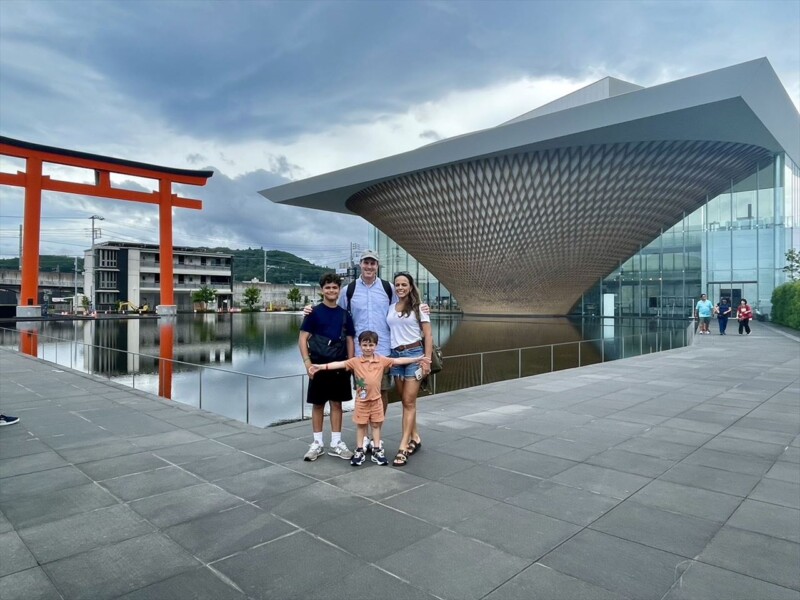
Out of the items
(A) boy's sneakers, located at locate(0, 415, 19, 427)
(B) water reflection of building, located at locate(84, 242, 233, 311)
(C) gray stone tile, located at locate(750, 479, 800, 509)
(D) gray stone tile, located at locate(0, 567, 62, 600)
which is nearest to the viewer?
(D) gray stone tile, located at locate(0, 567, 62, 600)

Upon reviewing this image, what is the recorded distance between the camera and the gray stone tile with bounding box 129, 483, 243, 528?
9.72 feet

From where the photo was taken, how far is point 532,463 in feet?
13.2

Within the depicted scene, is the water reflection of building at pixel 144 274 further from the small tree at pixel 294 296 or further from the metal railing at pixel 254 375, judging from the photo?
the metal railing at pixel 254 375

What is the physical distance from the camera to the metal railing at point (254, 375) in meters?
7.63

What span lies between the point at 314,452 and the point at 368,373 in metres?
0.78

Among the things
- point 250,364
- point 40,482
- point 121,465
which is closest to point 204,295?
point 250,364

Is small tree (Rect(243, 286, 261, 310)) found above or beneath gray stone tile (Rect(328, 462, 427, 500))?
above

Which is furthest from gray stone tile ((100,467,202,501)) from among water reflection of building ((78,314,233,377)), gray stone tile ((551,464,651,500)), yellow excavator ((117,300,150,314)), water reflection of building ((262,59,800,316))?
yellow excavator ((117,300,150,314))

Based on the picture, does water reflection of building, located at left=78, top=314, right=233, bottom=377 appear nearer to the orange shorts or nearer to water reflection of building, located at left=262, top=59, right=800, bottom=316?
the orange shorts

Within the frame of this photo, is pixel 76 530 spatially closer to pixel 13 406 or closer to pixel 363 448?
pixel 363 448

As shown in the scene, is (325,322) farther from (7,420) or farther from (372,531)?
(7,420)

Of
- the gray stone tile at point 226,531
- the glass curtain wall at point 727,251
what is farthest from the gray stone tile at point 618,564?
the glass curtain wall at point 727,251

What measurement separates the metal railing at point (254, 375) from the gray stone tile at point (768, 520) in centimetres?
435

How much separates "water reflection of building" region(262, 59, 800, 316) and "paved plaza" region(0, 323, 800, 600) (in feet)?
67.0
